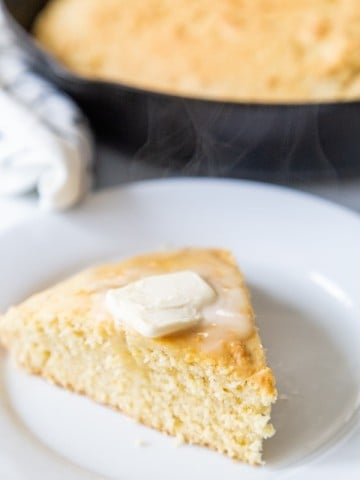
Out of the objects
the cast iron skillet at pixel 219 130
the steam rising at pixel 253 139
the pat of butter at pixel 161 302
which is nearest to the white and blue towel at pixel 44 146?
the cast iron skillet at pixel 219 130

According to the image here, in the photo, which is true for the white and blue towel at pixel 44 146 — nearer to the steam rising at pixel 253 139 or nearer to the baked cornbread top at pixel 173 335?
the steam rising at pixel 253 139

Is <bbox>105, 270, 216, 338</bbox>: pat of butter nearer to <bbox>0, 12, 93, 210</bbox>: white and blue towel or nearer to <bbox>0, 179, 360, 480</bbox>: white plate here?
<bbox>0, 179, 360, 480</bbox>: white plate

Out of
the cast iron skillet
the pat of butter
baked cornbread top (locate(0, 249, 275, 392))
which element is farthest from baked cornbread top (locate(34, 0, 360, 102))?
the pat of butter

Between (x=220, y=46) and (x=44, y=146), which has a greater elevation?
(x=220, y=46)

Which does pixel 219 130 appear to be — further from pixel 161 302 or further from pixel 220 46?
pixel 161 302

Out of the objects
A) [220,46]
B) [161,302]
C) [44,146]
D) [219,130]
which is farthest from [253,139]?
[161,302]

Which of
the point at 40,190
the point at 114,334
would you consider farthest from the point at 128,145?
the point at 114,334

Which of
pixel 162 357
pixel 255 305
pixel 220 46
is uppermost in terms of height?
pixel 220 46
